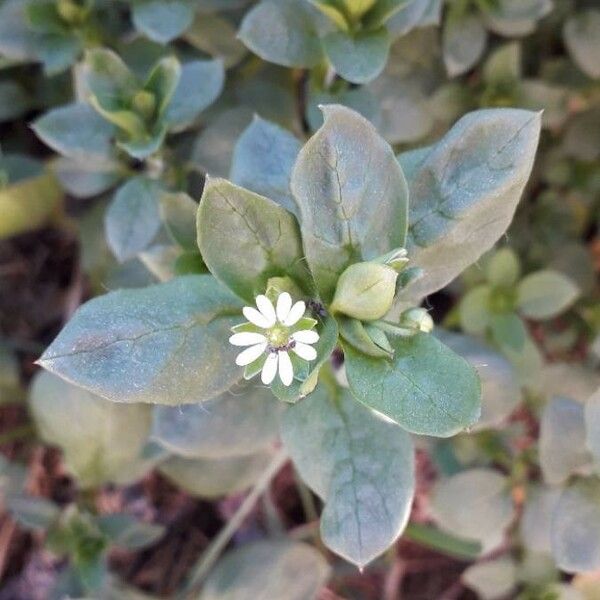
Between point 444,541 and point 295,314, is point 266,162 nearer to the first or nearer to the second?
point 295,314

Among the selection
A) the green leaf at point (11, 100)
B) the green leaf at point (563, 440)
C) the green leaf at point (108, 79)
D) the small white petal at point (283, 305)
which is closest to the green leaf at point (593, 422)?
the green leaf at point (563, 440)

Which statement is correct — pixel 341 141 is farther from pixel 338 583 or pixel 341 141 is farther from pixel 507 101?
pixel 338 583

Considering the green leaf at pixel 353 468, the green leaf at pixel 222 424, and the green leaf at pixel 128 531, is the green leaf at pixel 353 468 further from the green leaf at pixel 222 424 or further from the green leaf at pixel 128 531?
the green leaf at pixel 128 531

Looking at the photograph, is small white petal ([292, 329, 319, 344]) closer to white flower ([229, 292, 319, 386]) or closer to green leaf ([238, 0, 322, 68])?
white flower ([229, 292, 319, 386])

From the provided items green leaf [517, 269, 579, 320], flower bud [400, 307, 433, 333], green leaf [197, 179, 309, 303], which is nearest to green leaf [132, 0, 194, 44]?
green leaf [197, 179, 309, 303]

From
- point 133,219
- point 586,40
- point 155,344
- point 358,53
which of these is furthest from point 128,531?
point 586,40
